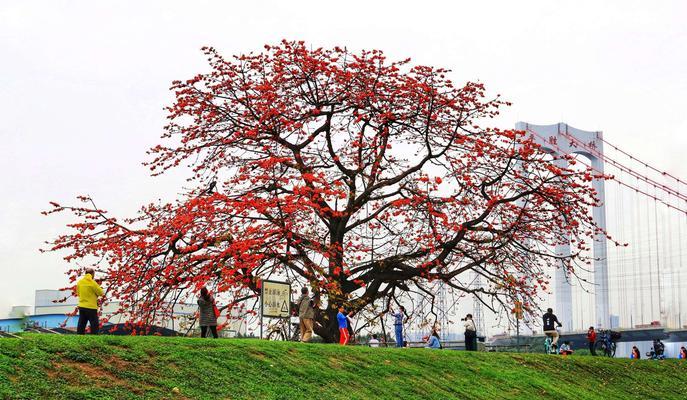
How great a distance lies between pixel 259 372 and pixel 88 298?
4.20 meters

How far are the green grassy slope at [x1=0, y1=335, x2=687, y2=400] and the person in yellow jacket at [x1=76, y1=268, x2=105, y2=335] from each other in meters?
2.75

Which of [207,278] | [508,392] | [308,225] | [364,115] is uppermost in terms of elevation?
[364,115]

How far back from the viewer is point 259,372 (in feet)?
41.0

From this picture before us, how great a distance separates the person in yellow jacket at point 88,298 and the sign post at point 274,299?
2.97 m

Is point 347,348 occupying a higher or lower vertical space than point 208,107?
lower

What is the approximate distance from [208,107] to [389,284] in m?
6.30

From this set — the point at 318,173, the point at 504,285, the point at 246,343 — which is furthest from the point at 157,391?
the point at 504,285

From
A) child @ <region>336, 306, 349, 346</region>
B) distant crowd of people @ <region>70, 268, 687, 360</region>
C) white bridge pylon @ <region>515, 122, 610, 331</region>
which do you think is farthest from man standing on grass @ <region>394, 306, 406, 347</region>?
white bridge pylon @ <region>515, 122, 610, 331</region>

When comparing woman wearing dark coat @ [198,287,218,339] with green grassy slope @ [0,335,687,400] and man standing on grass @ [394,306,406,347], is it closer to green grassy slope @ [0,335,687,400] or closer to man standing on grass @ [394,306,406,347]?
green grassy slope @ [0,335,687,400]

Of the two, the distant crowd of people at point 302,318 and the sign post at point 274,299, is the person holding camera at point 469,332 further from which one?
the sign post at point 274,299

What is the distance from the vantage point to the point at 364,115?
2128 centimetres

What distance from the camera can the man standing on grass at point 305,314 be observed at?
60.4 ft

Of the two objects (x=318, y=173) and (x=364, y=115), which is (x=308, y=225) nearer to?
(x=318, y=173)

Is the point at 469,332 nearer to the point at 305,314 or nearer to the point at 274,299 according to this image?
the point at 305,314
